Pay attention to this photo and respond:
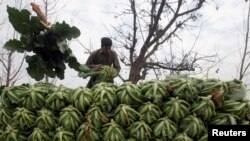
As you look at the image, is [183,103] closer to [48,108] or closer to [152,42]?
[48,108]

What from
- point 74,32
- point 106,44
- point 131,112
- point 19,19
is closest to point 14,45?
point 19,19

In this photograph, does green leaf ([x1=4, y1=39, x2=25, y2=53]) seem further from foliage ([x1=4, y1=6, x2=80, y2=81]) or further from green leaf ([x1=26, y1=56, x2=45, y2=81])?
green leaf ([x1=26, y1=56, x2=45, y2=81])

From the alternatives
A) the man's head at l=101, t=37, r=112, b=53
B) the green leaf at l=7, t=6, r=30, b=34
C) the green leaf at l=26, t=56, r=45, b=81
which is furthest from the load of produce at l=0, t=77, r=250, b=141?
the man's head at l=101, t=37, r=112, b=53

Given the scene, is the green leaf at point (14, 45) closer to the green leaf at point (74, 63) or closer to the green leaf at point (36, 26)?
the green leaf at point (36, 26)

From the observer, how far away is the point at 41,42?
12.4 ft

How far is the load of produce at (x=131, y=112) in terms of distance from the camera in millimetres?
2898

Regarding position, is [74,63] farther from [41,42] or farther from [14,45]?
[14,45]

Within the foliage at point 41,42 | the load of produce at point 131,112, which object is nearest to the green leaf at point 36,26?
the foliage at point 41,42

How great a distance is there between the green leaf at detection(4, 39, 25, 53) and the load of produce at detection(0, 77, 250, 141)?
782 millimetres

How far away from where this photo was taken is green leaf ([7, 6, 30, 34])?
3779 millimetres

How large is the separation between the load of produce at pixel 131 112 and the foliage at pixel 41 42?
0.70m

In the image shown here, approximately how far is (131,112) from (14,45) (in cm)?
153

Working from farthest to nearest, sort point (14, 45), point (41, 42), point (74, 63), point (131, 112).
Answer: point (74, 63)
point (14, 45)
point (41, 42)
point (131, 112)

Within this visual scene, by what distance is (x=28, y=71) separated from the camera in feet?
12.7
